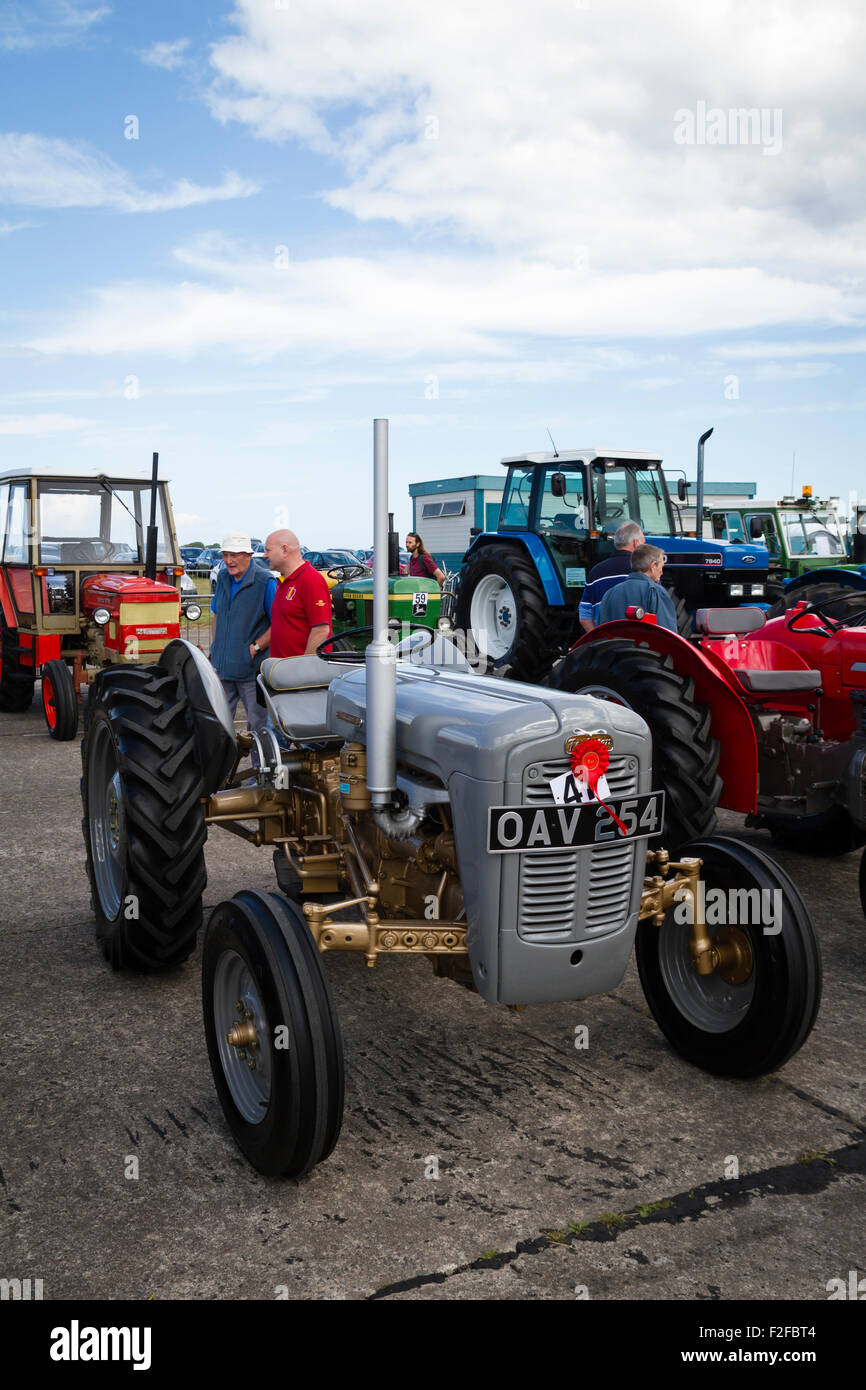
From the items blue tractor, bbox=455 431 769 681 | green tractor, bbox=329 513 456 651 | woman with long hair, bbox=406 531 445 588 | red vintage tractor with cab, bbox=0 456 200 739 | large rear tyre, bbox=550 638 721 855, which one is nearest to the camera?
large rear tyre, bbox=550 638 721 855

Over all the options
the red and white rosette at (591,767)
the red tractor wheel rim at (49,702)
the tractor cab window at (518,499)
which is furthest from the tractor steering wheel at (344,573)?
the red and white rosette at (591,767)

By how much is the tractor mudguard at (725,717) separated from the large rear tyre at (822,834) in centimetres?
116

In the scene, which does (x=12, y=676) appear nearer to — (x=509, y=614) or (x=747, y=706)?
(x=509, y=614)

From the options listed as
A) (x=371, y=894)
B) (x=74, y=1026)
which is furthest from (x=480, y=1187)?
(x=74, y=1026)

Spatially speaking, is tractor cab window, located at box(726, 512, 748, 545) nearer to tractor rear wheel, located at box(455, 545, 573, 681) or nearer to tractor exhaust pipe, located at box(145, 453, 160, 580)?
tractor rear wheel, located at box(455, 545, 573, 681)

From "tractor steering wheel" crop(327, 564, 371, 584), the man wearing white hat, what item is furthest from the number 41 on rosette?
"tractor steering wheel" crop(327, 564, 371, 584)

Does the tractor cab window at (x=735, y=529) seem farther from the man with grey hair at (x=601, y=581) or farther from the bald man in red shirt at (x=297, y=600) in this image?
the bald man in red shirt at (x=297, y=600)

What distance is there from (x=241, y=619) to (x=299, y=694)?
2.19 meters

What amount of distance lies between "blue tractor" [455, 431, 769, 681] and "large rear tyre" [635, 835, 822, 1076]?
22.2ft

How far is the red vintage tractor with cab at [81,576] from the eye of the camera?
9.16 m

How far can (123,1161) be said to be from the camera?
2760 millimetres

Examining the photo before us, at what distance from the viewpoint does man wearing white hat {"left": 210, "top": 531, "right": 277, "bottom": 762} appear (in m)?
6.16
